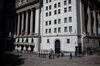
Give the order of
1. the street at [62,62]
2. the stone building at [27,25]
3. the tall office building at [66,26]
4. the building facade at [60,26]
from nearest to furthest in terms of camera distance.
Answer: the street at [62,62] → the tall office building at [66,26] → the building facade at [60,26] → the stone building at [27,25]

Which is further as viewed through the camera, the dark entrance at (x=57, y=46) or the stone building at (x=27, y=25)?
the stone building at (x=27, y=25)

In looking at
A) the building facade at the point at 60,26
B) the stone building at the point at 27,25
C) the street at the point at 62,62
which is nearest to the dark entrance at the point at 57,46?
the building facade at the point at 60,26

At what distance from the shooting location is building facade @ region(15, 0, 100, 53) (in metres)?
52.2

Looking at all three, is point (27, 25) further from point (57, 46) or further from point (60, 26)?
point (57, 46)

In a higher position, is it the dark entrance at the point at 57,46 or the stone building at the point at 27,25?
the stone building at the point at 27,25

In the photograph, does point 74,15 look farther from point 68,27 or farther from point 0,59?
point 0,59

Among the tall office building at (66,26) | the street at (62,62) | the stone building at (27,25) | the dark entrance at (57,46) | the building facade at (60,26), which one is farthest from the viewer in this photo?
the stone building at (27,25)

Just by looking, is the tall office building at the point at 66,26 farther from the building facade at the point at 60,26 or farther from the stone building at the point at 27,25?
the stone building at the point at 27,25

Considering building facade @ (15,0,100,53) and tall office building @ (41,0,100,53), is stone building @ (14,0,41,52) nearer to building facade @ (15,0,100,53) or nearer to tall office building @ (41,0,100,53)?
building facade @ (15,0,100,53)

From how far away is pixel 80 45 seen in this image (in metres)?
51.6

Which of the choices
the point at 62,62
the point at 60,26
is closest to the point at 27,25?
the point at 60,26

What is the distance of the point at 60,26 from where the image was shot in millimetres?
55438

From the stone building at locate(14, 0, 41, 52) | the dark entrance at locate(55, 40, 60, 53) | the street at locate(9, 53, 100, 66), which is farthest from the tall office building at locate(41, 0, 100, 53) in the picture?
the street at locate(9, 53, 100, 66)

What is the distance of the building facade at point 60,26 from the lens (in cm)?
5218
